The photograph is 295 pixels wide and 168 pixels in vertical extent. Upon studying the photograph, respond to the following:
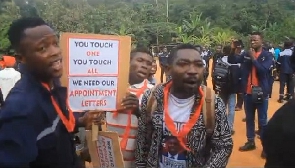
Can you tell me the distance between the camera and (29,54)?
206cm

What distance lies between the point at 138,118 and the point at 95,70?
56cm

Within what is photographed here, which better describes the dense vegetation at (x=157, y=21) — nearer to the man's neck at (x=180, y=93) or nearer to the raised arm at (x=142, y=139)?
the raised arm at (x=142, y=139)

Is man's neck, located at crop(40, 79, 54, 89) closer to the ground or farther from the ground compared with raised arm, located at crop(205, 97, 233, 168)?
farther from the ground

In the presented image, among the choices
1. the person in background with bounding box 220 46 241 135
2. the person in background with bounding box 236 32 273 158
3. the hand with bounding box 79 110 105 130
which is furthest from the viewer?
the person in background with bounding box 220 46 241 135

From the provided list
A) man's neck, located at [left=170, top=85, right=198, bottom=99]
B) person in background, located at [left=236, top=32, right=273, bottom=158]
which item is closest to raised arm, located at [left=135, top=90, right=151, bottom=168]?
man's neck, located at [left=170, top=85, right=198, bottom=99]

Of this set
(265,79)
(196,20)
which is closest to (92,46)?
(265,79)

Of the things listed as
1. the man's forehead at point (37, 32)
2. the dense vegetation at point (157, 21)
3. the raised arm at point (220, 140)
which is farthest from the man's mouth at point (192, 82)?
the dense vegetation at point (157, 21)

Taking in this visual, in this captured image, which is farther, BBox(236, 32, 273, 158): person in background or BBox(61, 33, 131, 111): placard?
BBox(236, 32, 273, 158): person in background

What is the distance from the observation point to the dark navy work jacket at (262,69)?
5836 millimetres

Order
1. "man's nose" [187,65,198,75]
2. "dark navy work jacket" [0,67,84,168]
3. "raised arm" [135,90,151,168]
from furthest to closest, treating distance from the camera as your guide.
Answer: "raised arm" [135,90,151,168]
"man's nose" [187,65,198,75]
"dark navy work jacket" [0,67,84,168]

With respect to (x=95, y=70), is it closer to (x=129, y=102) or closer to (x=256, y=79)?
(x=129, y=102)

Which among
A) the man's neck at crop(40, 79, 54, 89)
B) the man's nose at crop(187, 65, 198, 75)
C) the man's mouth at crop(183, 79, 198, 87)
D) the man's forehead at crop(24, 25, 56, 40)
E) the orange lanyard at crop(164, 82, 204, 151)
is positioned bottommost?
the orange lanyard at crop(164, 82, 204, 151)

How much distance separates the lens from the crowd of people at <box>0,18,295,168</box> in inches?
69.1

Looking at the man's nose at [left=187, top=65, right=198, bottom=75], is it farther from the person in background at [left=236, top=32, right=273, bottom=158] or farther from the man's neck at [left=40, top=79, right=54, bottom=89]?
the person in background at [left=236, top=32, right=273, bottom=158]
